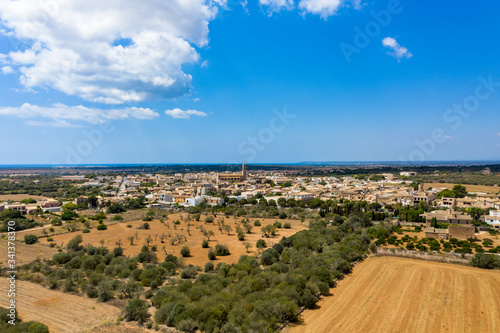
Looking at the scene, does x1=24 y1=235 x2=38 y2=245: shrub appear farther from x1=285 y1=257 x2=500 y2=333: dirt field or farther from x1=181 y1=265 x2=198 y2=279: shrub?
x1=285 y1=257 x2=500 y2=333: dirt field

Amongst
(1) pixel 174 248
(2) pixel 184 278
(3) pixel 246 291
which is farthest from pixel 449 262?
(1) pixel 174 248

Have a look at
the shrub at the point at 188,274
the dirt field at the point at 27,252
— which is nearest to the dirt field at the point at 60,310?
the shrub at the point at 188,274

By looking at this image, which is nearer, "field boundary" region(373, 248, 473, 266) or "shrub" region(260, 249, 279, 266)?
"shrub" region(260, 249, 279, 266)

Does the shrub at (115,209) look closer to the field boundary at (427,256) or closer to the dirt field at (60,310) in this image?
the dirt field at (60,310)

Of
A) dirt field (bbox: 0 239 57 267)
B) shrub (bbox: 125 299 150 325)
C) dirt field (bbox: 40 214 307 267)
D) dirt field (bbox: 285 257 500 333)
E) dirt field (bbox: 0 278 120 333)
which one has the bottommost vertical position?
dirt field (bbox: 40 214 307 267)

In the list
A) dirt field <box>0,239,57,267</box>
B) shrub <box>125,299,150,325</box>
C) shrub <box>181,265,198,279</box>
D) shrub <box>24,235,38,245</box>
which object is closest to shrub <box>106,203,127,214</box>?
shrub <box>24,235,38,245</box>

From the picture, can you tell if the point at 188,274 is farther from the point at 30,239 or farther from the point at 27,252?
the point at 30,239
